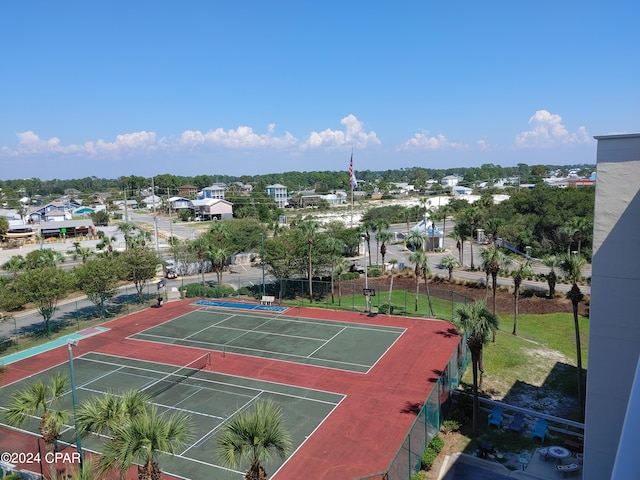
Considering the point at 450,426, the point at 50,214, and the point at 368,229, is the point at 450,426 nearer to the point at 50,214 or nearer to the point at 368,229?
the point at 368,229

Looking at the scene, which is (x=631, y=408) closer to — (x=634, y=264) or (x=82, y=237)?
(x=634, y=264)

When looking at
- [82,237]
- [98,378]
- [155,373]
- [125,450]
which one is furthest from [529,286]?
[82,237]

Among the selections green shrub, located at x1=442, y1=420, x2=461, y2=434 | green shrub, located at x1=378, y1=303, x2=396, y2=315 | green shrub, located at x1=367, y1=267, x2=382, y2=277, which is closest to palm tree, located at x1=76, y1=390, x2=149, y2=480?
green shrub, located at x1=442, y1=420, x2=461, y2=434

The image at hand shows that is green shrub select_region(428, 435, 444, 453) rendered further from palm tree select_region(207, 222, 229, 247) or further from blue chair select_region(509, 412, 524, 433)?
palm tree select_region(207, 222, 229, 247)

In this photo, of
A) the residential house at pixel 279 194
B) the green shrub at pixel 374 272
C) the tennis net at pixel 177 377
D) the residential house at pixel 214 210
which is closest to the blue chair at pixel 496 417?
the tennis net at pixel 177 377

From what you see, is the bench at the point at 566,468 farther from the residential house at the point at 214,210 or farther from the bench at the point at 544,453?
the residential house at the point at 214,210
